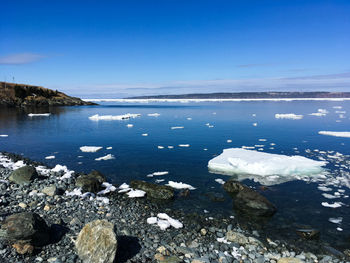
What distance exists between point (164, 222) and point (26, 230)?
10.9 feet

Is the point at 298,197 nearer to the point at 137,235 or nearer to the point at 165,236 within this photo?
the point at 165,236

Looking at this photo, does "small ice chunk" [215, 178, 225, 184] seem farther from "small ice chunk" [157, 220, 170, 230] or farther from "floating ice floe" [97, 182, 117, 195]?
"floating ice floe" [97, 182, 117, 195]

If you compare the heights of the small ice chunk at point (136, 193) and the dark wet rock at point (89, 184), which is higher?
the dark wet rock at point (89, 184)

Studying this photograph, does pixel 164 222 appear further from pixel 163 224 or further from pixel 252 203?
pixel 252 203

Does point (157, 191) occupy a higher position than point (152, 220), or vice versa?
point (157, 191)

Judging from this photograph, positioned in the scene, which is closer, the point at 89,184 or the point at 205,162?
the point at 89,184

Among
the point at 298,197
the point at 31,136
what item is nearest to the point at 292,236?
the point at 298,197

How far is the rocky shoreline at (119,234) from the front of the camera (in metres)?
5.01

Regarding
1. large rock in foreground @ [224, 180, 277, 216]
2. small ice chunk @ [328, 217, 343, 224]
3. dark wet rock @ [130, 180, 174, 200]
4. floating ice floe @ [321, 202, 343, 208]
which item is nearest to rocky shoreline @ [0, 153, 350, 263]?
dark wet rock @ [130, 180, 174, 200]

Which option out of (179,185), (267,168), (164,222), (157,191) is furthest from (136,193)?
(267,168)

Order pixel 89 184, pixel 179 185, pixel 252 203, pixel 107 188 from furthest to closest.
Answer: pixel 179 185 → pixel 107 188 → pixel 89 184 → pixel 252 203

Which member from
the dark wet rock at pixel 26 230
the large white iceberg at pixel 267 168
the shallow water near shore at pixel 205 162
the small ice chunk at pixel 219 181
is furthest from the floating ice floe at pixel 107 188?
the large white iceberg at pixel 267 168

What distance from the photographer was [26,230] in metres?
5.03

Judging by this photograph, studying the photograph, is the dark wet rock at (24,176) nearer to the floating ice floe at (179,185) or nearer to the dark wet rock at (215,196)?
the floating ice floe at (179,185)
